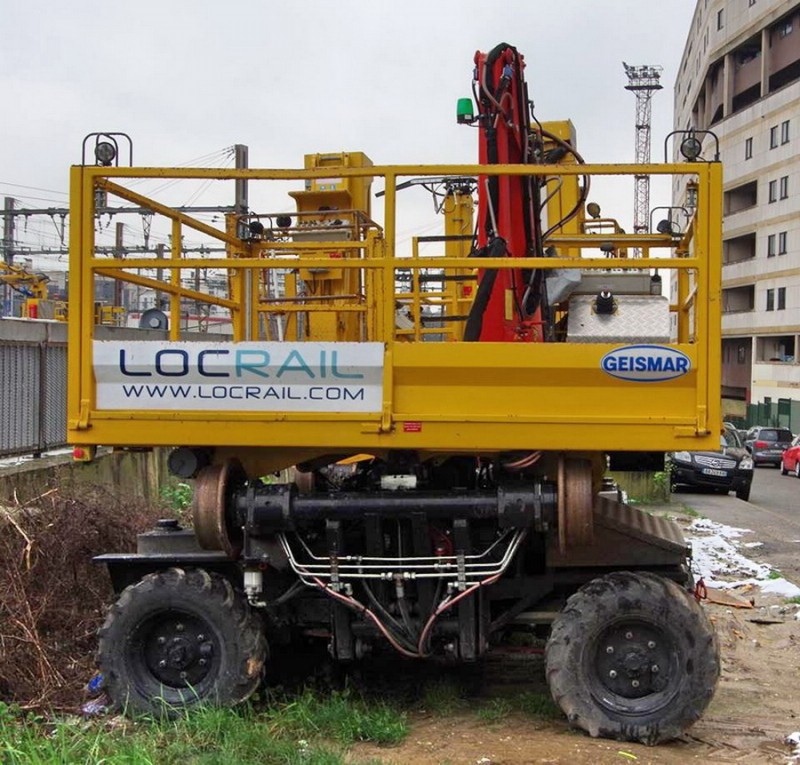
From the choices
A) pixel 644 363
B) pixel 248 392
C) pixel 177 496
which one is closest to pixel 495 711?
pixel 644 363

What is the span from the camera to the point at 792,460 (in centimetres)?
2973

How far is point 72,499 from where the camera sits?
714 centimetres

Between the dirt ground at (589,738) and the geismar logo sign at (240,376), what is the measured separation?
5.64ft

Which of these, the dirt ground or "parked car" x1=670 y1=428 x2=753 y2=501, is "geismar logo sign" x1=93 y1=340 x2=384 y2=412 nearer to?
the dirt ground

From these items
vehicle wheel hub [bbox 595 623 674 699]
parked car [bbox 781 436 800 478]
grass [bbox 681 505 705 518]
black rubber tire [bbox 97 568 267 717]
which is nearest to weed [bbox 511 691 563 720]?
vehicle wheel hub [bbox 595 623 674 699]

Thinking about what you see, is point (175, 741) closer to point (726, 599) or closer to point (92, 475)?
point (726, 599)

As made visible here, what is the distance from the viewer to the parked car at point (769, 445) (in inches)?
1321

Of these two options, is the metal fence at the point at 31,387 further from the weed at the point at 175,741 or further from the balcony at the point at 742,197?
the balcony at the point at 742,197

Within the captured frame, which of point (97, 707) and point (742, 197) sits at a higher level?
point (742, 197)

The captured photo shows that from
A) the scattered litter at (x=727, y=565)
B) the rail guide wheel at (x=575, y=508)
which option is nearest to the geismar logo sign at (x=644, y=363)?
the rail guide wheel at (x=575, y=508)

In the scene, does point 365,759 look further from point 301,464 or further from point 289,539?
point 301,464

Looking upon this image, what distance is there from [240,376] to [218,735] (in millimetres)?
1764

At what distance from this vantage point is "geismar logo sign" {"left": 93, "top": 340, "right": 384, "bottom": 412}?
197 inches

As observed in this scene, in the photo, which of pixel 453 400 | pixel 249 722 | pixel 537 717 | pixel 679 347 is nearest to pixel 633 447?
pixel 679 347
